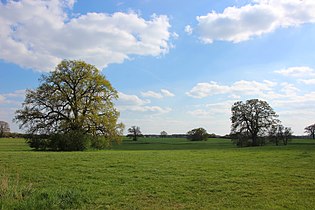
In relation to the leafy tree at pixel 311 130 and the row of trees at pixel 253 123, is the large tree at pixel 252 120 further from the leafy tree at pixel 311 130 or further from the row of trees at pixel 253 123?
the leafy tree at pixel 311 130

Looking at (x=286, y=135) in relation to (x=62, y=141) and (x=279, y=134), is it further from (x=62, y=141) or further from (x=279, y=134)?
(x=62, y=141)

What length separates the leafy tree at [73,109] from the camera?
4875 centimetres

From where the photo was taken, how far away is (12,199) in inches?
441

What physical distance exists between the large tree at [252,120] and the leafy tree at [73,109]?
109 feet

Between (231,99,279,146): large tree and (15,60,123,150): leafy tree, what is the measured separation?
33239 millimetres

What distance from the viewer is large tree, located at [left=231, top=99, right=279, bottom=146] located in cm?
7238

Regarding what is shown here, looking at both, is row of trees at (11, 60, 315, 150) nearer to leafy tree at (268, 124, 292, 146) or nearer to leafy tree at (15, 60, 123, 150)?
leafy tree at (15, 60, 123, 150)

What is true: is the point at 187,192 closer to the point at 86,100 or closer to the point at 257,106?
the point at 86,100

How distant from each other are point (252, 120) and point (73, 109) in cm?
4337

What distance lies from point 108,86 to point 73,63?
23.3ft

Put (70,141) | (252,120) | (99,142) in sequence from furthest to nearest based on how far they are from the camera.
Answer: (252,120)
(99,142)
(70,141)

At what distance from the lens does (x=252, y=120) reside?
2872 inches

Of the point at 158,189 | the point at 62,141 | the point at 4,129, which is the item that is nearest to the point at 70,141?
the point at 62,141

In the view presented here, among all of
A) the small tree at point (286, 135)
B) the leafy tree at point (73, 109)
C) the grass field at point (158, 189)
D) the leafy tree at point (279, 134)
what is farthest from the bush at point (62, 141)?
the small tree at point (286, 135)
